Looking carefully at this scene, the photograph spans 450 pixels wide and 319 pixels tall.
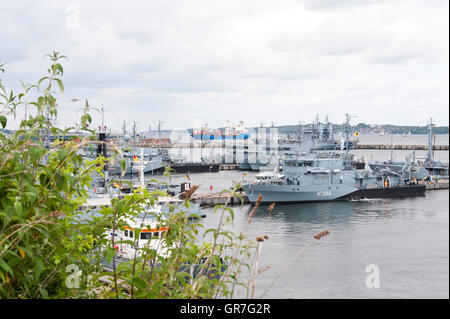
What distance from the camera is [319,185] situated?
3728 cm

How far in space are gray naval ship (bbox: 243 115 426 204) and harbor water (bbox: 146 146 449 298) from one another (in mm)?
3324

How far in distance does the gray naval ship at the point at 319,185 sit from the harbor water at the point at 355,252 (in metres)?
3.32

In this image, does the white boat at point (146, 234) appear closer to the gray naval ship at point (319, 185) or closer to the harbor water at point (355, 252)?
the harbor water at point (355, 252)

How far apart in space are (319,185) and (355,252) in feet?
58.2

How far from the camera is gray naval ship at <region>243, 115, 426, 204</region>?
36625 mm

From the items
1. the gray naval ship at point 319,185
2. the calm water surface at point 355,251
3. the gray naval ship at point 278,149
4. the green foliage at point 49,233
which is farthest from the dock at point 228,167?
the green foliage at point 49,233

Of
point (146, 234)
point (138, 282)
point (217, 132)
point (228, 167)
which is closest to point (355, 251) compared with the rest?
point (146, 234)

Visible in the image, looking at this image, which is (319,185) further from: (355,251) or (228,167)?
(228,167)

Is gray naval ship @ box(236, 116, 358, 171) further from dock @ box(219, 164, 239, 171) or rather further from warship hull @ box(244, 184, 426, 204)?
warship hull @ box(244, 184, 426, 204)

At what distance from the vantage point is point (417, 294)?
14500 mm

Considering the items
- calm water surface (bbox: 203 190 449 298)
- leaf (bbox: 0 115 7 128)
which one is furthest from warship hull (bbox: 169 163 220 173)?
leaf (bbox: 0 115 7 128)

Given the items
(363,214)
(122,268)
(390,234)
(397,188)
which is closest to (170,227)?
(122,268)

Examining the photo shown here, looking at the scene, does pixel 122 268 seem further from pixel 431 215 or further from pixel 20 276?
pixel 431 215
